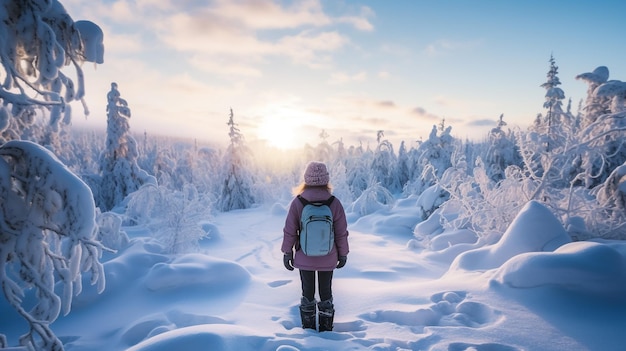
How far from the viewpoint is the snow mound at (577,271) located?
3715 millimetres

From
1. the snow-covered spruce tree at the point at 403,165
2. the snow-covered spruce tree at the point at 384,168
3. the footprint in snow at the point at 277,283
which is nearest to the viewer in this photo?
the footprint in snow at the point at 277,283

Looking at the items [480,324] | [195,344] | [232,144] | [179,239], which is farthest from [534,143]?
[232,144]

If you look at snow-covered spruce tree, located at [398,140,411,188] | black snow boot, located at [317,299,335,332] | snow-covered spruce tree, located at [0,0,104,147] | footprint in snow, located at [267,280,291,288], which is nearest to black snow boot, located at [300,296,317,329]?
black snow boot, located at [317,299,335,332]

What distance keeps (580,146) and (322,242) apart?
20.5 ft

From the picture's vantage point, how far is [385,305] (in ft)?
14.1

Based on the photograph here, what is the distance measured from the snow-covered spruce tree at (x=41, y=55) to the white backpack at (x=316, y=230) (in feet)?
8.43

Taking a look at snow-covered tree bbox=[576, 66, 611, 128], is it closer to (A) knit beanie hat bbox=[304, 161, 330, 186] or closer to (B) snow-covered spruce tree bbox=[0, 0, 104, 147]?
(A) knit beanie hat bbox=[304, 161, 330, 186]

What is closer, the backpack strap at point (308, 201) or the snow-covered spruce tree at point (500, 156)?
the backpack strap at point (308, 201)

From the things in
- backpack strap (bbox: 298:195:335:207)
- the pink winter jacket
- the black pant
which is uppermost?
backpack strap (bbox: 298:195:335:207)

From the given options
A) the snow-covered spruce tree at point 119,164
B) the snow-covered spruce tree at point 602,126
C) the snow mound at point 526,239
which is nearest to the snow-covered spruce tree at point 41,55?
the snow mound at point 526,239

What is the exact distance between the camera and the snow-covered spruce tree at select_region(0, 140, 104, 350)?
253cm

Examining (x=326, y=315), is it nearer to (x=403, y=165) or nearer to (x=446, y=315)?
(x=446, y=315)

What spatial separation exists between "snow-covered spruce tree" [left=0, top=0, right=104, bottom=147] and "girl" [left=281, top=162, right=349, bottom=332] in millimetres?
2474

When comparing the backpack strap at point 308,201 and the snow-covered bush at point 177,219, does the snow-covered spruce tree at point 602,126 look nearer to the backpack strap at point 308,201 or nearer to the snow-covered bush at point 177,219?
the backpack strap at point 308,201
